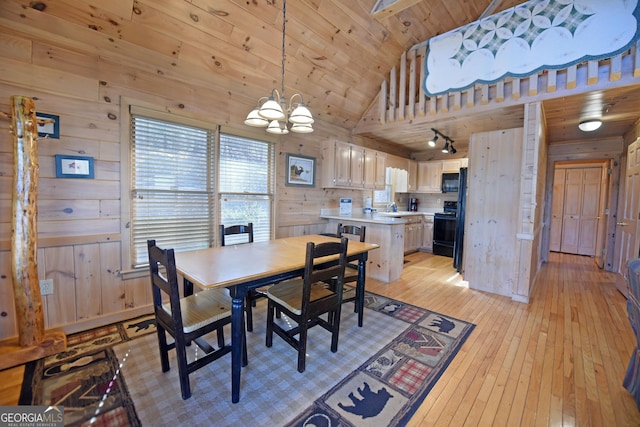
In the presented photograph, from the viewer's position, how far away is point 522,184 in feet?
10.6

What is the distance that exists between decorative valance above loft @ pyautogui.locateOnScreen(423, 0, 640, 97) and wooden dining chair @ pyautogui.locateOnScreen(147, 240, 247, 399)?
12.4ft

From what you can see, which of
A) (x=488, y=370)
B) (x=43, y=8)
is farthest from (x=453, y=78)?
(x=43, y=8)

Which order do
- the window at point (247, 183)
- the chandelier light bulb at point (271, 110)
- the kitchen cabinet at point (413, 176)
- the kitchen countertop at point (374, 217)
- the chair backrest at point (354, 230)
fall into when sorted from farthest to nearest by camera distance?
1. the kitchen cabinet at point (413, 176)
2. the kitchen countertop at point (374, 217)
3. the window at point (247, 183)
4. the chair backrest at point (354, 230)
5. the chandelier light bulb at point (271, 110)

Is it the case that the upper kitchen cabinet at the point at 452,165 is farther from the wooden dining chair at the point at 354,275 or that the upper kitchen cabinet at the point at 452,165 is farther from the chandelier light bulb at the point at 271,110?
the chandelier light bulb at the point at 271,110

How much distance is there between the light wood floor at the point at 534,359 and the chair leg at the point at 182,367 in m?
1.37

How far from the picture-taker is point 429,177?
6.53m

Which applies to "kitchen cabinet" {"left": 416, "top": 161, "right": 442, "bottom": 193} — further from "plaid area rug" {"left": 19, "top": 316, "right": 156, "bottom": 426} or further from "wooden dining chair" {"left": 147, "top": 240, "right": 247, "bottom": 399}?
"plaid area rug" {"left": 19, "top": 316, "right": 156, "bottom": 426}

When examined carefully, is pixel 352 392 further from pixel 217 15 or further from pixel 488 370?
pixel 217 15

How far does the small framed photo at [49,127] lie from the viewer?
86.7 inches

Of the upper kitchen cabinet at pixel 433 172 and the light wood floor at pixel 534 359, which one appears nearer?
the light wood floor at pixel 534 359

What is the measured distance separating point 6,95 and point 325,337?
3.16 meters

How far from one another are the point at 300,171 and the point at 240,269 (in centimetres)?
256

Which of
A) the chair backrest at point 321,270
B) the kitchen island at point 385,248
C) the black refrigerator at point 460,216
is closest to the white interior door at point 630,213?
the black refrigerator at point 460,216
